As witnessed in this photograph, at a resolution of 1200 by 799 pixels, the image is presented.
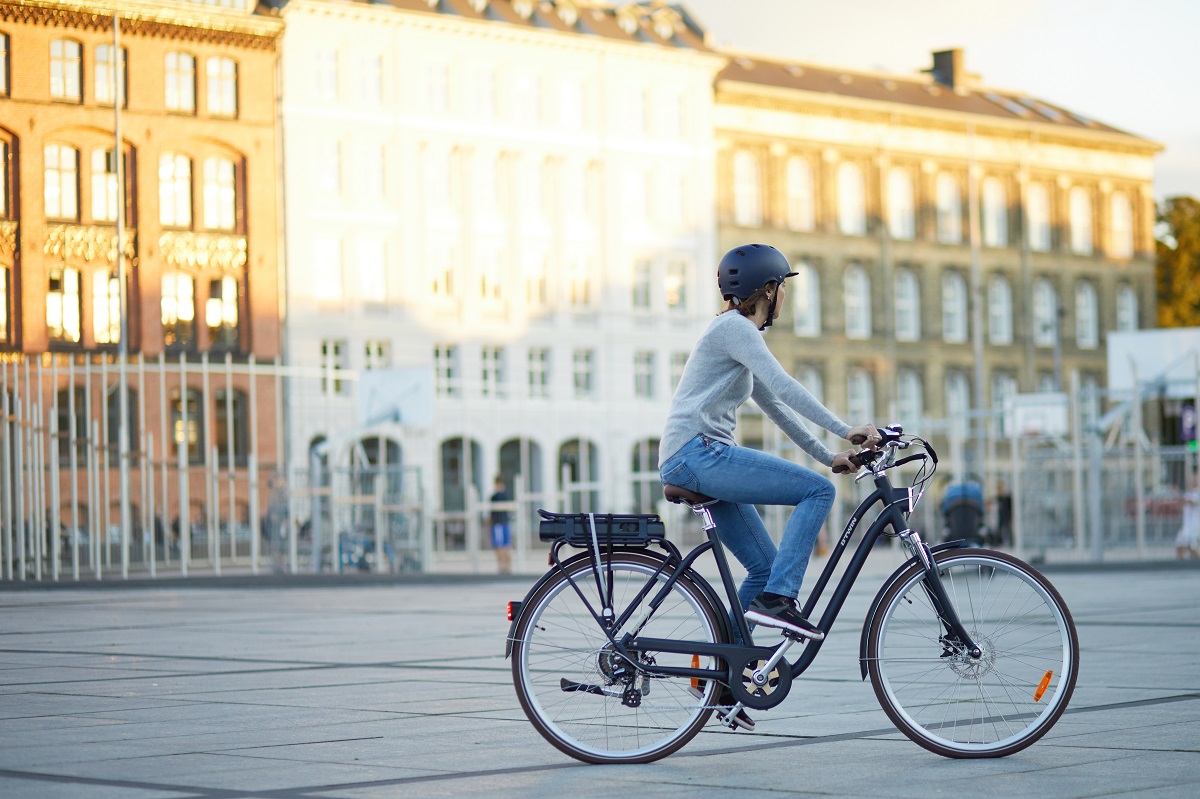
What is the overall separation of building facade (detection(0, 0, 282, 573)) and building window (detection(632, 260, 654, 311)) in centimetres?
1347

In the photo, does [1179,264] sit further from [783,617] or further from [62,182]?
[783,617]

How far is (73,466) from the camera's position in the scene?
26.3 m

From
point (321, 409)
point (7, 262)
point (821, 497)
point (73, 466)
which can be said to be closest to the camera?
point (821, 497)

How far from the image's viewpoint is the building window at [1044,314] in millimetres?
76875

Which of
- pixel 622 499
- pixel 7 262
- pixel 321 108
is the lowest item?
pixel 622 499

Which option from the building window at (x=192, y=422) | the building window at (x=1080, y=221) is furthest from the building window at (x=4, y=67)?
the building window at (x=1080, y=221)

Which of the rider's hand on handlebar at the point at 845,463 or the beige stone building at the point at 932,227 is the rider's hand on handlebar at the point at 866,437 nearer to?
the rider's hand on handlebar at the point at 845,463

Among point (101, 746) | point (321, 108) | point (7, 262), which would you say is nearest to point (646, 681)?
point (101, 746)

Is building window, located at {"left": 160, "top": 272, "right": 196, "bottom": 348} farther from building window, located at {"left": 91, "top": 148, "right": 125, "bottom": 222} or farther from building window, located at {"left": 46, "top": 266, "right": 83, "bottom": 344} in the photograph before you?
building window, located at {"left": 46, "top": 266, "right": 83, "bottom": 344}

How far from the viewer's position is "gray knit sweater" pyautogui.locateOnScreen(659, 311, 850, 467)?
7312 millimetres

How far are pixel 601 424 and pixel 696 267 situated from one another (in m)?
7.26

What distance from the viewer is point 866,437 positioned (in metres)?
7.08

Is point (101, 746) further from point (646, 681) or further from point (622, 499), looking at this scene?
point (622, 499)

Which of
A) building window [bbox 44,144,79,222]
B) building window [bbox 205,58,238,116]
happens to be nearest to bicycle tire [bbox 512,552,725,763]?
building window [bbox 44,144,79,222]
